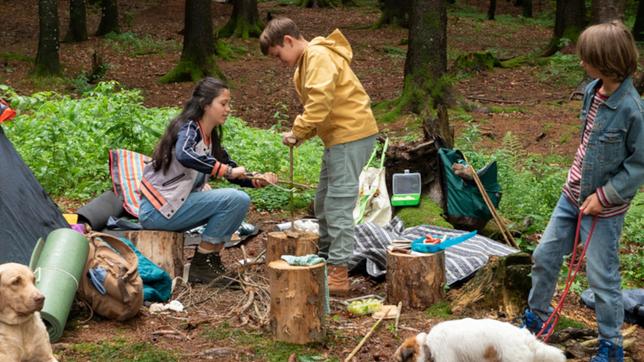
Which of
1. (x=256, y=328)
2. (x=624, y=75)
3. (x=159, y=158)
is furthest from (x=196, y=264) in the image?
(x=624, y=75)

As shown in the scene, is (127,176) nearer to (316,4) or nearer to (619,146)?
(619,146)

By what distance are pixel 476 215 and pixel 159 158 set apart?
10.0ft

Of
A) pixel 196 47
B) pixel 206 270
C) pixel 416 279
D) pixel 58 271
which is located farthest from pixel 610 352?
pixel 196 47

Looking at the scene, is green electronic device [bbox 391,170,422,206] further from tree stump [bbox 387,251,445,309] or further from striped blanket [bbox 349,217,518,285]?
tree stump [bbox 387,251,445,309]

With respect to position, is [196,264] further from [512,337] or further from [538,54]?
[538,54]

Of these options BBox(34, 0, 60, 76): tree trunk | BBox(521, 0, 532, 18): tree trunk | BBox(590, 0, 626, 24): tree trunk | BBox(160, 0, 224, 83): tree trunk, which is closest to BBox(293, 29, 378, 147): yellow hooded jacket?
BBox(590, 0, 626, 24): tree trunk

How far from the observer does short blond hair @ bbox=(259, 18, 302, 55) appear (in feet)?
18.6

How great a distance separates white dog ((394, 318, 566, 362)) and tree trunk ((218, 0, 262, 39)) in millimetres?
18859

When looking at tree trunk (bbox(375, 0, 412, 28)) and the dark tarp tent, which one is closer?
the dark tarp tent

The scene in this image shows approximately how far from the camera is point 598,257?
170 inches

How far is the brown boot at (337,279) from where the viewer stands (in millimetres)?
5859

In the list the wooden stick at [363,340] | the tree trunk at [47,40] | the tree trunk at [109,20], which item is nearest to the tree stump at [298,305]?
the wooden stick at [363,340]

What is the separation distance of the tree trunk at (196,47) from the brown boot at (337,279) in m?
11.0

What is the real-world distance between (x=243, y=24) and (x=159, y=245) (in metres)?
17.1
